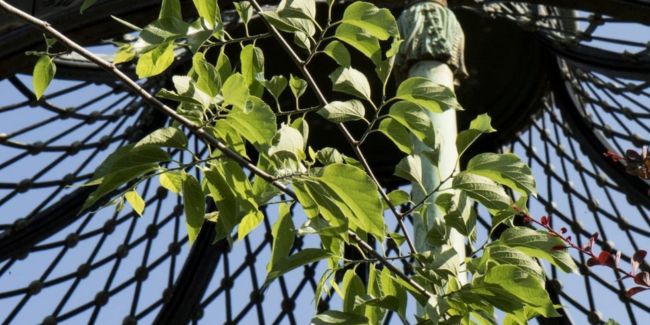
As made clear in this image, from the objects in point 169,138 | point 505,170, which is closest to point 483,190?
point 505,170

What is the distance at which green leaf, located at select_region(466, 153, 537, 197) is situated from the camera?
11.2 ft

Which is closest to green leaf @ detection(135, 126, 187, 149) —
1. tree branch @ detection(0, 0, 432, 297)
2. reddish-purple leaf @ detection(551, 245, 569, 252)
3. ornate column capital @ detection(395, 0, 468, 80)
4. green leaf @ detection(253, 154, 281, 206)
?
tree branch @ detection(0, 0, 432, 297)

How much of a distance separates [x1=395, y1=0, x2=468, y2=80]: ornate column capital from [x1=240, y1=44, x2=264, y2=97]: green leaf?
5088 millimetres

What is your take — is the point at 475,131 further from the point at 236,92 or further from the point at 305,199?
the point at 236,92

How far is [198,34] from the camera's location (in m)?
2.94

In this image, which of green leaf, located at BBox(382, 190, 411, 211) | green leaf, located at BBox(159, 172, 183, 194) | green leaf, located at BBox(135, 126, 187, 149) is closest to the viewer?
green leaf, located at BBox(135, 126, 187, 149)

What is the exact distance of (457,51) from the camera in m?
8.91

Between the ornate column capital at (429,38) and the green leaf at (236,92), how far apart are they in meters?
5.85

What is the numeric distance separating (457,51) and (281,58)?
5334 millimetres

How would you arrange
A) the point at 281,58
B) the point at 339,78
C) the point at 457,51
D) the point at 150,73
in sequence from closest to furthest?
the point at 150,73 → the point at 339,78 → the point at 457,51 → the point at 281,58

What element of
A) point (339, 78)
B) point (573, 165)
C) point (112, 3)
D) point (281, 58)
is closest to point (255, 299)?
point (281, 58)

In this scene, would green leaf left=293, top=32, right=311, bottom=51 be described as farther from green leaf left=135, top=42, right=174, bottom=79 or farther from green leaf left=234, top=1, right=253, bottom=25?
green leaf left=135, top=42, right=174, bottom=79

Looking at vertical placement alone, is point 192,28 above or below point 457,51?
below

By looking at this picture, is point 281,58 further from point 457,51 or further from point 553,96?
point 457,51
